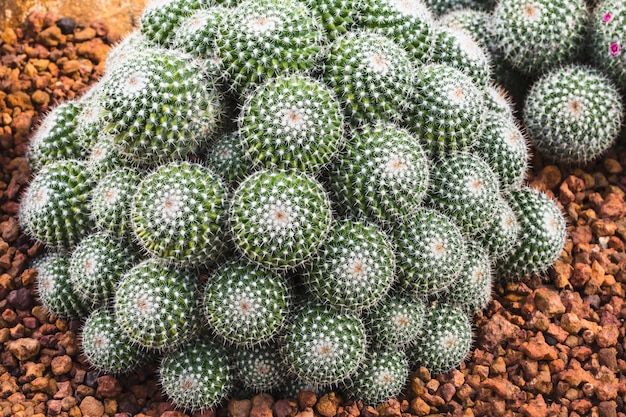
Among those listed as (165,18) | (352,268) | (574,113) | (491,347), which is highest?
(165,18)

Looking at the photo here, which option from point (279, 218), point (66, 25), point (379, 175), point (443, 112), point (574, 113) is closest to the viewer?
point (279, 218)

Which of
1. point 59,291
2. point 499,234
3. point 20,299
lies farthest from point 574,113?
point 20,299

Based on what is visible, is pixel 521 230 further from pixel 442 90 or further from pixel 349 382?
pixel 349 382

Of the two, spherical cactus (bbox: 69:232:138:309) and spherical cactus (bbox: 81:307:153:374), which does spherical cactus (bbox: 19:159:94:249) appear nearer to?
spherical cactus (bbox: 69:232:138:309)

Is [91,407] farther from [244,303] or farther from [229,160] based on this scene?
[229,160]

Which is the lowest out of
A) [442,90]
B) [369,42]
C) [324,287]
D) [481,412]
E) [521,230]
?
[481,412]

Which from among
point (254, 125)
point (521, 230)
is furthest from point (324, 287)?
point (521, 230)

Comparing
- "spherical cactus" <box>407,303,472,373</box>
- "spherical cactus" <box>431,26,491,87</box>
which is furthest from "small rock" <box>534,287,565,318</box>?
"spherical cactus" <box>431,26,491,87</box>
